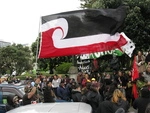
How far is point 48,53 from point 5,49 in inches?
2474

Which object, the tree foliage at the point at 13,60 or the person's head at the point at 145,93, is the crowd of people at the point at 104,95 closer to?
the person's head at the point at 145,93

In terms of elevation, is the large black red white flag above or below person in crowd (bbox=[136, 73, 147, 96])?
above

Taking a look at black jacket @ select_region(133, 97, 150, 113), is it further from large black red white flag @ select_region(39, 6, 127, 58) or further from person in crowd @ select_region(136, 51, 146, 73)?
person in crowd @ select_region(136, 51, 146, 73)

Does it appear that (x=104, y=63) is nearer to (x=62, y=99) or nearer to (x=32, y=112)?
(x=62, y=99)

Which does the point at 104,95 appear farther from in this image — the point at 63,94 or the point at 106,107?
the point at 106,107

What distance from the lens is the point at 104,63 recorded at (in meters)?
26.5

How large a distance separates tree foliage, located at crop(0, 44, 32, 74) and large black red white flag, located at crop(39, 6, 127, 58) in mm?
60747

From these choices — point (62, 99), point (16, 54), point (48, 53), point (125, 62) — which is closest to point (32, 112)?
point (48, 53)

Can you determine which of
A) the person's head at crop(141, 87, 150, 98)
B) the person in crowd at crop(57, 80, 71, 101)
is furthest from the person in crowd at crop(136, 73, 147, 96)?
the person's head at crop(141, 87, 150, 98)

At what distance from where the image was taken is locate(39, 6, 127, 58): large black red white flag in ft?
33.8

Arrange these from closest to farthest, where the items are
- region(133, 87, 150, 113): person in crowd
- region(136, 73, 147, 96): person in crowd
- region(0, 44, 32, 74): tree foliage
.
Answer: region(133, 87, 150, 113): person in crowd < region(136, 73, 147, 96): person in crowd < region(0, 44, 32, 74): tree foliage

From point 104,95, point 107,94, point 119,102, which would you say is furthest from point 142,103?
point 104,95

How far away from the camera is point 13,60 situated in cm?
7069

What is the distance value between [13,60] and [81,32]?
6153 cm
